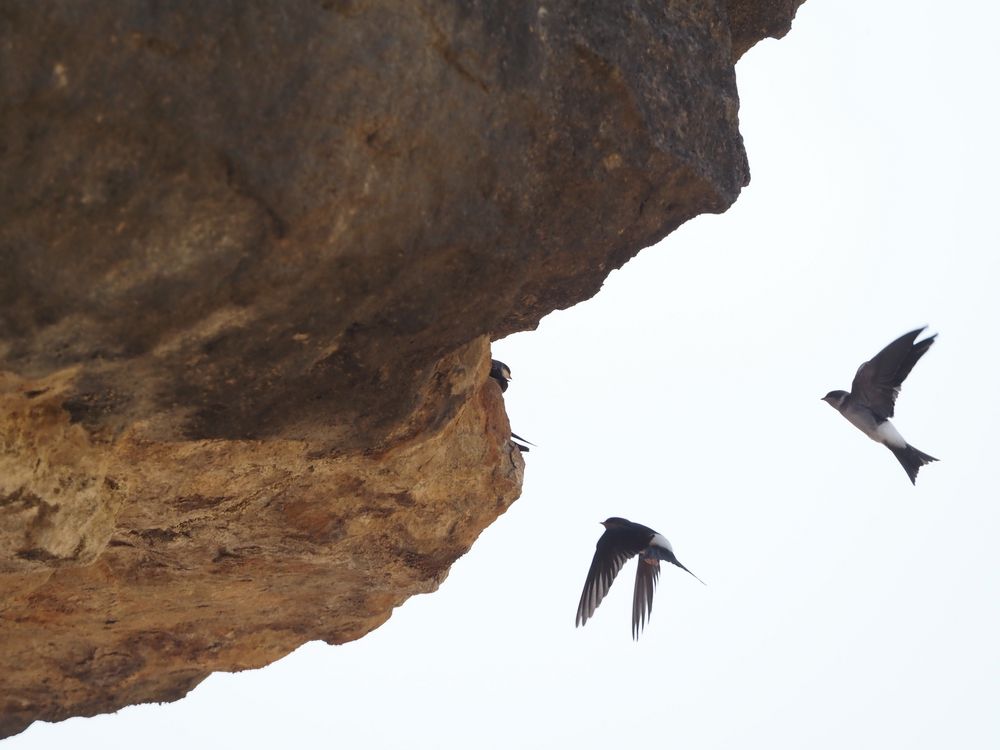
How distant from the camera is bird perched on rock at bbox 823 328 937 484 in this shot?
462 cm

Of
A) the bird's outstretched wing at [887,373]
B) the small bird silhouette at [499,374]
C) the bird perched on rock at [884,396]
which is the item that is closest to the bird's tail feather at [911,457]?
the bird perched on rock at [884,396]

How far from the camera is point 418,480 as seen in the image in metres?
3.39

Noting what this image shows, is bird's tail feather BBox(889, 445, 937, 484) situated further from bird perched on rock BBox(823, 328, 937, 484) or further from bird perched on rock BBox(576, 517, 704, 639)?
bird perched on rock BBox(576, 517, 704, 639)

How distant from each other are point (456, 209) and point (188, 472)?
123 centimetres

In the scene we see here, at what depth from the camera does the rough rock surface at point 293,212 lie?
1.70 m

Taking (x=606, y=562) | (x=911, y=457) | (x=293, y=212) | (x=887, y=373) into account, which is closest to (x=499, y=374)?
(x=606, y=562)

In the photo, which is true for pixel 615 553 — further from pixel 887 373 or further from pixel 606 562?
pixel 887 373

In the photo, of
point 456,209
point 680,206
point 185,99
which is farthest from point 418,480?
point 185,99

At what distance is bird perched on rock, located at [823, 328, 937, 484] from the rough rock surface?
6.43ft

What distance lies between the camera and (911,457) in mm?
4969

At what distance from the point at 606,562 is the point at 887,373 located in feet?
4.69

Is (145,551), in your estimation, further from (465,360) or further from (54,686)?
(465,360)

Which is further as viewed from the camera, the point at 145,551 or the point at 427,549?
the point at 427,549

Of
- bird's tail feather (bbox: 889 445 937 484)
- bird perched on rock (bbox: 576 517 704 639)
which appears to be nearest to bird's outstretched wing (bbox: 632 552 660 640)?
bird perched on rock (bbox: 576 517 704 639)
